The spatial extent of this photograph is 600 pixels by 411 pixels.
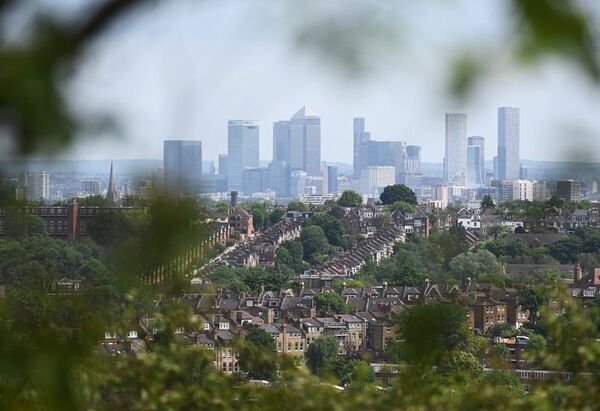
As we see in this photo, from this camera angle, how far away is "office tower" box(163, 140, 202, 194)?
23.9 inches

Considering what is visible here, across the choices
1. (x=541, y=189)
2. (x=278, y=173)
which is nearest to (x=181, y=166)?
→ (x=541, y=189)

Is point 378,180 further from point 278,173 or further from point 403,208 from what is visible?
point 278,173

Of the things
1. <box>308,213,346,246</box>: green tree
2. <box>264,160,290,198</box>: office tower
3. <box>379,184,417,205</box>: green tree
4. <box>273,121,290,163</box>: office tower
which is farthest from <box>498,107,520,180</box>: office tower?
<box>379,184,417,205</box>: green tree

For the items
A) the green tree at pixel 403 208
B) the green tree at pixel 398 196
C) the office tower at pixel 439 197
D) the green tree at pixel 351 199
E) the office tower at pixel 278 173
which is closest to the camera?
the office tower at pixel 278 173

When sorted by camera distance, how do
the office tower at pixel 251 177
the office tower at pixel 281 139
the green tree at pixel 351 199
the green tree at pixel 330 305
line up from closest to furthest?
the office tower at pixel 281 139 < the office tower at pixel 251 177 < the green tree at pixel 330 305 < the green tree at pixel 351 199

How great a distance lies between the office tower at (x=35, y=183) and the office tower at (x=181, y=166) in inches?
3.4

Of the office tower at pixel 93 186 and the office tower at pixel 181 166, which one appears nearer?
the office tower at pixel 181 166

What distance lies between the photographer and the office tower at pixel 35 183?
0.68 metres

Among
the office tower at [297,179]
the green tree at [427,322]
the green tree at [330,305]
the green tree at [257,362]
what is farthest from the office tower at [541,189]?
the green tree at [330,305]

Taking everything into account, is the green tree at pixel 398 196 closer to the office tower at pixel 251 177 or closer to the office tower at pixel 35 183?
the office tower at pixel 251 177

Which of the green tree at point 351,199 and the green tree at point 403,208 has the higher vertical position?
the green tree at point 351,199

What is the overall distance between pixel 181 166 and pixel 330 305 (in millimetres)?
20655

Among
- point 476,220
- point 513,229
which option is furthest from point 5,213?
point 476,220

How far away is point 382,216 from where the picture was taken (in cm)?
3475
